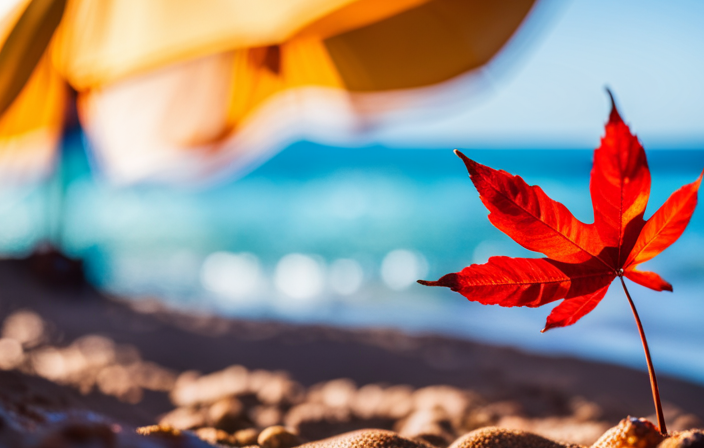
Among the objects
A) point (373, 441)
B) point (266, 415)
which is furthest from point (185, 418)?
point (373, 441)

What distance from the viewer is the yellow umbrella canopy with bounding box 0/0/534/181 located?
187cm

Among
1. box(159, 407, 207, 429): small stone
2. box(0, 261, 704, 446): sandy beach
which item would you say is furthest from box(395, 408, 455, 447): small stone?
box(159, 407, 207, 429): small stone

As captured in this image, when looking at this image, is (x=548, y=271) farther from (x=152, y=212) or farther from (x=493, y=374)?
(x=152, y=212)

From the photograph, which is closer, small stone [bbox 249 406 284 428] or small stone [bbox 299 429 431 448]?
small stone [bbox 299 429 431 448]

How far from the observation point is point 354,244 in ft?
27.9

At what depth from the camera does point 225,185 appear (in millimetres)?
11961

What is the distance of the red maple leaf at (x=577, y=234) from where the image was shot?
0.51 m

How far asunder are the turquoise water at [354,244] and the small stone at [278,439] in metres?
2.27

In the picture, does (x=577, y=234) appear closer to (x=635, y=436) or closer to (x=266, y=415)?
(x=635, y=436)

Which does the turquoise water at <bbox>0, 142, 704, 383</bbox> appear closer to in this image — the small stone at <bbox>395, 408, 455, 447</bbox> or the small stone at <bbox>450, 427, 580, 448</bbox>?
the small stone at <bbox>395, 408, 455, 447</bbox>

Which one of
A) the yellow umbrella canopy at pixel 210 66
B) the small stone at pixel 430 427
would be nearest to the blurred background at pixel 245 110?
the yellow umbrella canopy at pixel 210 66

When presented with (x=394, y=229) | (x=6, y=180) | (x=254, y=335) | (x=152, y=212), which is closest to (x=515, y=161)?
(x=394, y=229)

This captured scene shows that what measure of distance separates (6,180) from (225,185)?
32.0 feet

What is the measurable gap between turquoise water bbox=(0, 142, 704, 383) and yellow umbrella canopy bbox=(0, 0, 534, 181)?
961mm
